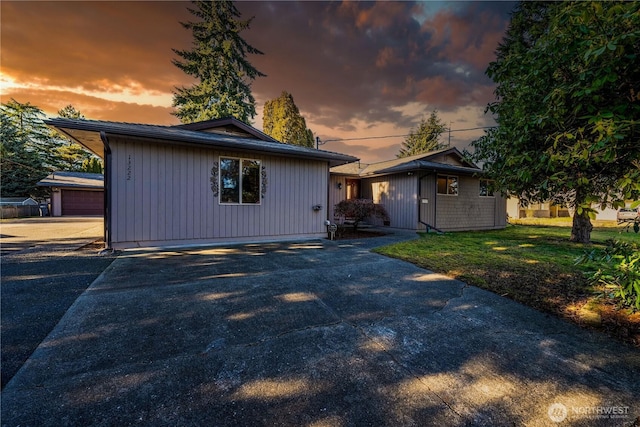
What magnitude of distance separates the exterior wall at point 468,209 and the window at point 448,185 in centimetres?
18

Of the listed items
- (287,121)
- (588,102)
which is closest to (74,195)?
(287,121)

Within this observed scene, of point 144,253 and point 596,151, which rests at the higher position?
point 596,151

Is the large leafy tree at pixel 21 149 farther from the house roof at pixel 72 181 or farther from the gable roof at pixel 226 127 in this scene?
the gable roof at pixel 226 127

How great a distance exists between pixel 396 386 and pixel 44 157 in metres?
41.9

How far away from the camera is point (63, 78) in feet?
29.2

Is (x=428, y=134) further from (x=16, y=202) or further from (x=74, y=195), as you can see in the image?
(x=16, y=202)

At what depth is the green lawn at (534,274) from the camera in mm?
2877

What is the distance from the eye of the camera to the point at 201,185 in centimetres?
678

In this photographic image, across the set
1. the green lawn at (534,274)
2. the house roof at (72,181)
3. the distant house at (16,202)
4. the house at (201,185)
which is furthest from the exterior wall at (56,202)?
the green lawn at (534,274)

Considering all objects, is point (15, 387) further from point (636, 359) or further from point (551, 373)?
point (636, 359)

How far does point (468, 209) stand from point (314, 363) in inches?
491

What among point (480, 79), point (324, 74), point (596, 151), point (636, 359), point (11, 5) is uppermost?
point (324, 74)

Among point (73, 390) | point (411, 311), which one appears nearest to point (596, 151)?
point (411, 311)

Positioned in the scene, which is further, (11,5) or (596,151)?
(11,5)
